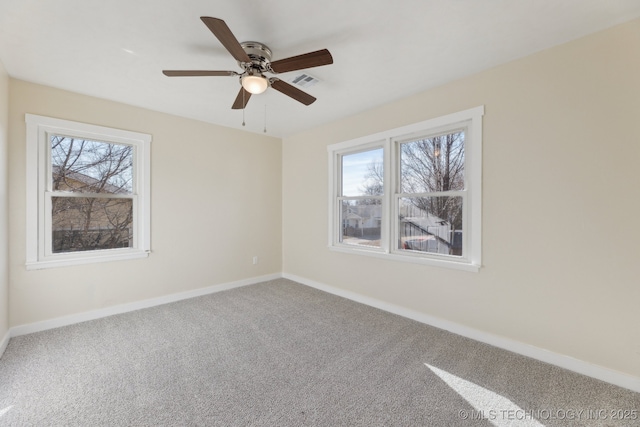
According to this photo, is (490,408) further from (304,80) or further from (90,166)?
(90,166)

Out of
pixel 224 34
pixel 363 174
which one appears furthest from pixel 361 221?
pixel 224 34

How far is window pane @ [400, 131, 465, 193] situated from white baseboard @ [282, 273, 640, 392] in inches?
55.0

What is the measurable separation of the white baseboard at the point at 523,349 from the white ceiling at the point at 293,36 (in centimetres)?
244

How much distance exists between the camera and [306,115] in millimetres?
3645

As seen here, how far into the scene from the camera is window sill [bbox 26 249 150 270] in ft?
9.09

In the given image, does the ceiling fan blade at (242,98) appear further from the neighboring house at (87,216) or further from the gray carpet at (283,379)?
the gray carpet at (283,379)

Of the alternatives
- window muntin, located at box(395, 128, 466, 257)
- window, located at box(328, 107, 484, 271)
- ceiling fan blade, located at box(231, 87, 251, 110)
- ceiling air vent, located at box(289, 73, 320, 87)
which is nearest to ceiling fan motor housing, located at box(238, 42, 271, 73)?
ceiling fan blade, located at box(231, 87, 251, 110)

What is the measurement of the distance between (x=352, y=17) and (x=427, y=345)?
2.72 meters

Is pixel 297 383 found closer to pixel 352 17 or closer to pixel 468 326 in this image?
pixel 468 326

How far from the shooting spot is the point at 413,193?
3.13m

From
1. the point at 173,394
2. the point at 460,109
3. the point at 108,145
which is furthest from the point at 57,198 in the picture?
the point at 460,109

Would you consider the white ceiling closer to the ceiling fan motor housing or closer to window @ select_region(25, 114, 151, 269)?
the ceiling fan motor housing

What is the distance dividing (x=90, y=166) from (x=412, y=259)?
385cm

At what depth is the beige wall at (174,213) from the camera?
8.84ft
